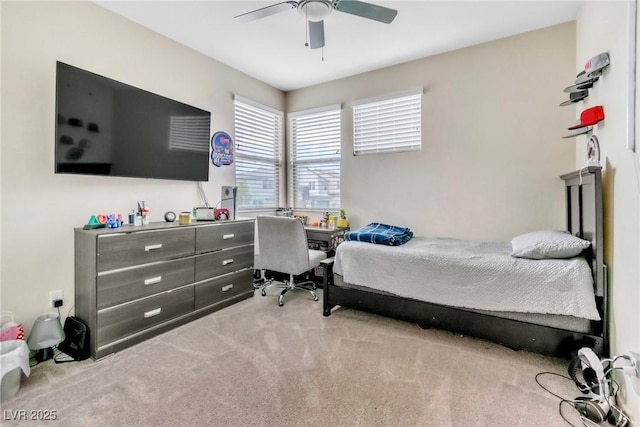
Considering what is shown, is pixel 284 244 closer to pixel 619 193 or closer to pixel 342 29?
pixel 342 29

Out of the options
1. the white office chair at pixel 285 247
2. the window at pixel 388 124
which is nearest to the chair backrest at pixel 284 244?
the white office chair at pixel 285 247

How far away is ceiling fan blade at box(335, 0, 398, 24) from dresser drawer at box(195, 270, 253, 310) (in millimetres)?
2534

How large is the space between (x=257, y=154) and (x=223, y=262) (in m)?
1.75

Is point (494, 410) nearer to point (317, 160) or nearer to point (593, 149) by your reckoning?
point (593, 149)

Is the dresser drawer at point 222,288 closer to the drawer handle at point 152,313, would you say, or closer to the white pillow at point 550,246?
the drawer handle at point 152,313

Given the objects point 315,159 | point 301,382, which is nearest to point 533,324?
point 301,382

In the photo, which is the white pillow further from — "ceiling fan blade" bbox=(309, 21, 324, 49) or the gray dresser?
the gray dresser

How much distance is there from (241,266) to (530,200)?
3024 millimetres

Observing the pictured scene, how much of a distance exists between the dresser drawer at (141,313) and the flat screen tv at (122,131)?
106 centimetres

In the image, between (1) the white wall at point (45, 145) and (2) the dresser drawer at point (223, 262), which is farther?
(2) the dresser drawer at point (223, 262)

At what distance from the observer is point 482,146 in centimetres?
311

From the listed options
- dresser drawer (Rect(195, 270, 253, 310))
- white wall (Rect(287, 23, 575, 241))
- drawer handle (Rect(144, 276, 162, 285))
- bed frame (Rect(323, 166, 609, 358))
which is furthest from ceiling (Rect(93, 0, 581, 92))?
dresser drawer (Rect(195, 270, 253, 310))

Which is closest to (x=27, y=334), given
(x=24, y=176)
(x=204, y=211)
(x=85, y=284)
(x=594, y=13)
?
(x=85, y=284)

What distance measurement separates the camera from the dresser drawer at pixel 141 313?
2.07 m
